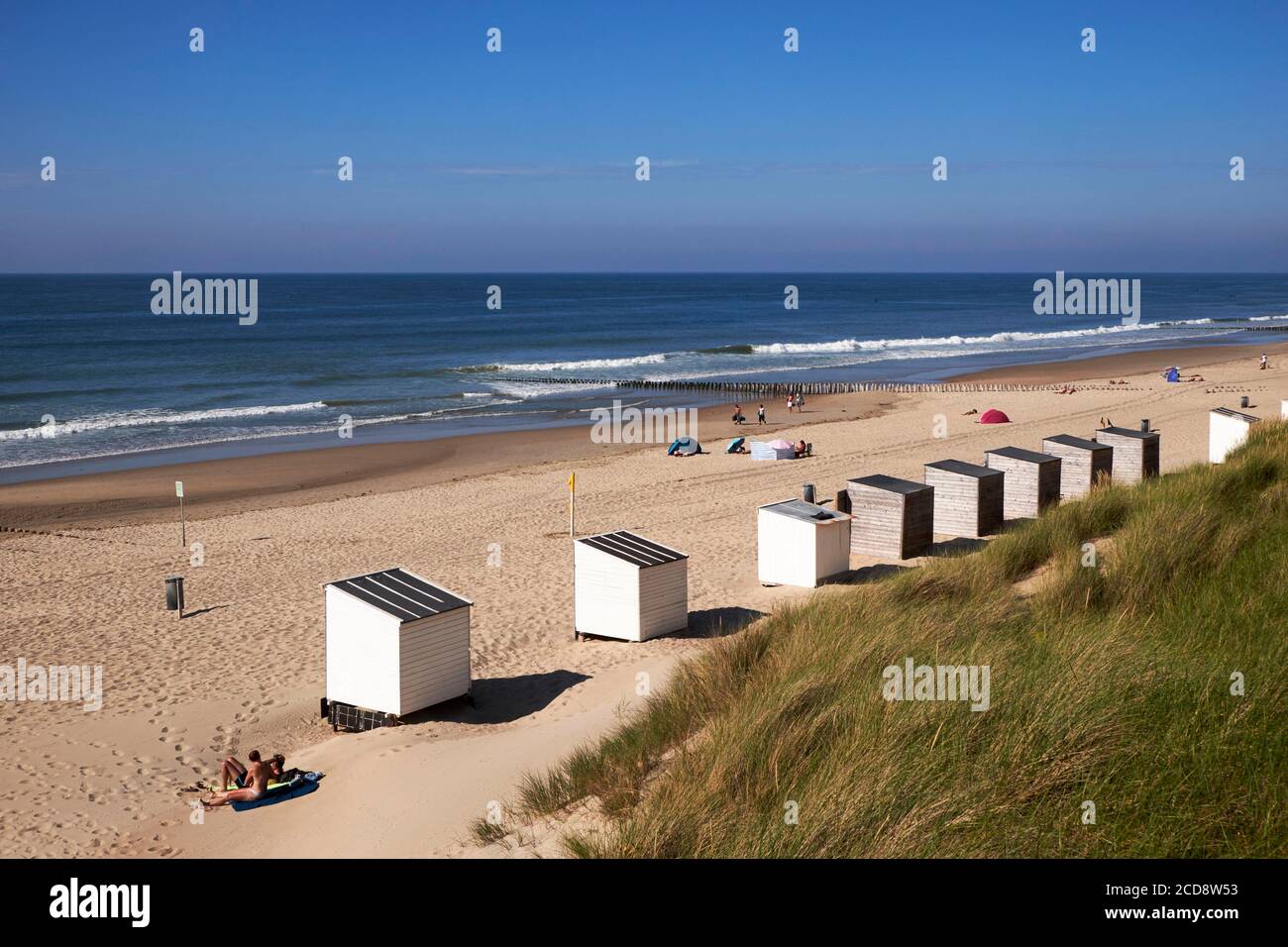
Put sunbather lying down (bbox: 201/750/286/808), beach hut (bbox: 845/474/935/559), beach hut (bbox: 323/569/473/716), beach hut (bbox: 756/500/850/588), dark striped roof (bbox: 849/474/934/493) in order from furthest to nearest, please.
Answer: dark striped roof (bbox: 849/474/934/493) → beach hut (bbox: 845/474/935/559) → beach hut (bbox: 756/500/850/588) → beach hut (bbox: 323/569/473/716) → sunbather lying down (bbox: 201/750/286/808)

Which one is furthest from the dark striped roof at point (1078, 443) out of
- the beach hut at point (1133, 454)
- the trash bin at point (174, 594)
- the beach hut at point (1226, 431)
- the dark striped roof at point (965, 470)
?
the trash bin at point (174, 594)

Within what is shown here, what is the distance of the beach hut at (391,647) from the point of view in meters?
11.1

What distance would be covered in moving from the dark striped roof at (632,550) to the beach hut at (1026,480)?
719 centimetres

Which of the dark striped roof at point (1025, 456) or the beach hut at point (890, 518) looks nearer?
the beach hut at point (890, 518)

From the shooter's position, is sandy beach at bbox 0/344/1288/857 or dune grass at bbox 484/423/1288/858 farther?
sandy beach at bbox 0/344/1288/857

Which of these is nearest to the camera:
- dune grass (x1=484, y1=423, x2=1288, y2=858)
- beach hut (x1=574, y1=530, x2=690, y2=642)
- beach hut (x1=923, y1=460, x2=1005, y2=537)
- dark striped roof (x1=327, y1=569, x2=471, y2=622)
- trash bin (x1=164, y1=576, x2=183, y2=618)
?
dune grass (x1=484, y1=423, x2=1288, y2=858)

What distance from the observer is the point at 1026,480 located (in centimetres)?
1859

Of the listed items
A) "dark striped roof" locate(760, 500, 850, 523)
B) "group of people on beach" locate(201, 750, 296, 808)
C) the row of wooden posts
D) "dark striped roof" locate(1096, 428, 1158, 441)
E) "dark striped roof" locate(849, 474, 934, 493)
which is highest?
the row of wooden posts

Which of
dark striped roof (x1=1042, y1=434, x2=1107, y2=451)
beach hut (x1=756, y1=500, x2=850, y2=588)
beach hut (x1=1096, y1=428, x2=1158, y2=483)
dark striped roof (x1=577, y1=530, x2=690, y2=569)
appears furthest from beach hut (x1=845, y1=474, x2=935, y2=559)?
beach hut (x1=1096, y1=428, x2=1158, y2=483)

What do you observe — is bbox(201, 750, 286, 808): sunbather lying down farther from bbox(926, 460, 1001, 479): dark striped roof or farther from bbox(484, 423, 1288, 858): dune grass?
bbox(926, 460, 1001, 479): dark striped roof

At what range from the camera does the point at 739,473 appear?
2641 cm

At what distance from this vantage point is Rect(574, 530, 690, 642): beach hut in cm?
1339

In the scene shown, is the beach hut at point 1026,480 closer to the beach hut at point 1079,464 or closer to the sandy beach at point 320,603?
the beach hut at point 1079,464

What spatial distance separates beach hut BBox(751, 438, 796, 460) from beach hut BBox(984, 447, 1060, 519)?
30.9ft
